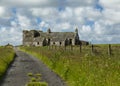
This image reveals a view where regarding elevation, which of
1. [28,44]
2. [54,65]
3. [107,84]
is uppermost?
[107,84]

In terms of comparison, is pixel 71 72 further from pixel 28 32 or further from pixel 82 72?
pixel 28 32

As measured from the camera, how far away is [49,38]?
475ft

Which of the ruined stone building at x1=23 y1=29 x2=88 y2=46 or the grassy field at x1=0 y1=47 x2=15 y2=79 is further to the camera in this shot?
the ruined stone building at x1=23 y1=29 x2=88 y2=46

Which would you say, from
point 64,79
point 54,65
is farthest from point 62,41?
point 64,79

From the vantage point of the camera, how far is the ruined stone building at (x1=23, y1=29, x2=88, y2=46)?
140 m

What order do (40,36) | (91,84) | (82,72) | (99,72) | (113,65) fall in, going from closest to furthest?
(91,84) → (99,72) → (113,65) → (82,72) → (40,36)

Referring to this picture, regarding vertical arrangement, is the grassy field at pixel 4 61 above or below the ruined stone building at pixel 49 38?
above

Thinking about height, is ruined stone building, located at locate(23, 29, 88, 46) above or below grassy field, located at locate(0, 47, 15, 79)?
below

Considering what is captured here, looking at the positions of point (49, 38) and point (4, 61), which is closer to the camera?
point (4, 61)

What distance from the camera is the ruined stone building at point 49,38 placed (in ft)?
458

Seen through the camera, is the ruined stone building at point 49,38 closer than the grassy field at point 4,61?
No

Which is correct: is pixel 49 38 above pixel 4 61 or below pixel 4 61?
below

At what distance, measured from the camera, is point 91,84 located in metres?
17.2

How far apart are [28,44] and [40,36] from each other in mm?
7619
